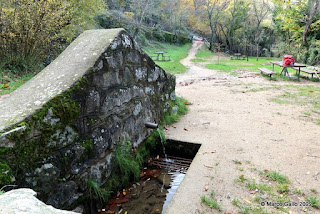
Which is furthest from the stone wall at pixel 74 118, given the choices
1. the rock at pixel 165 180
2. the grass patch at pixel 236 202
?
the grass patch at pixel 236 202

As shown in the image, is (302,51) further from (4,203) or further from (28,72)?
(4,203)

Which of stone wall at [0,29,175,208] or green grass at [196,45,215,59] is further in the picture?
green grass at [196,45,215,59]

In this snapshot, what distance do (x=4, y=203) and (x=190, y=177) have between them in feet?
7.09

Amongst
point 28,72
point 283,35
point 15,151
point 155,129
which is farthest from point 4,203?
point 283,35

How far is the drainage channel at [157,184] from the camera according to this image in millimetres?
2896

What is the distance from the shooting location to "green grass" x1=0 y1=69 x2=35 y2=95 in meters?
5.78

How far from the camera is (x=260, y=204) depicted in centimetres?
256

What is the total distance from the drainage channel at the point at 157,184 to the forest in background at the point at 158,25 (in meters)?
5.64

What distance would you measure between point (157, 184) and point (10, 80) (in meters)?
5.41

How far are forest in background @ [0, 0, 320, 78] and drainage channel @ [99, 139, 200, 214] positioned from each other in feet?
18.5

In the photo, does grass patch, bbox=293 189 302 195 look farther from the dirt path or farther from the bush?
the bush

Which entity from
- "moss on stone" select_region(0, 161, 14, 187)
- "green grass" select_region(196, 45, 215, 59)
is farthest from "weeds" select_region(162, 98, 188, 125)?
"green grass" select_region(196, 45, 215, 59)

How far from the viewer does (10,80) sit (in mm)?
6555

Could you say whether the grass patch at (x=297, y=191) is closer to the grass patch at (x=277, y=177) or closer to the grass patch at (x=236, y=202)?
the grass patch at (x=277, y=177)
